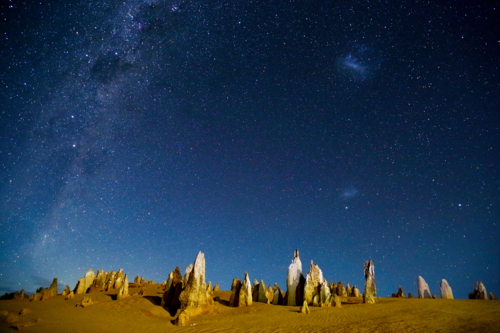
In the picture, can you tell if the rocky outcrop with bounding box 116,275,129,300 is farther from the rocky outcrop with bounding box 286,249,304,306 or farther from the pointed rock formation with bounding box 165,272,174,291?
the rocky outcrop with bounding box 286,249,304,306

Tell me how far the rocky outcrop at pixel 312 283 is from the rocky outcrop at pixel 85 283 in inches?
1173

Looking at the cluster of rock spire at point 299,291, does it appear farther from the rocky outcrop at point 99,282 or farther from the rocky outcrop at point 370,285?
the rocky outcrop at point 99,282

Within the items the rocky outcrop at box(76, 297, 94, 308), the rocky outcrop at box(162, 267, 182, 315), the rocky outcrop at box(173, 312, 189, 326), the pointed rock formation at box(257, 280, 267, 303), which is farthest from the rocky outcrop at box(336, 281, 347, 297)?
→ the rocky outcrop at box(76, 297, 94, 308)

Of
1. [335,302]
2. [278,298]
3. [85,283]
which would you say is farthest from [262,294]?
[85,283]

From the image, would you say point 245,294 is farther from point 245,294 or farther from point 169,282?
point 169,282

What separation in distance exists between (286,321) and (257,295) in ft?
34.9

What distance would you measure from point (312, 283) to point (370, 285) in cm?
615

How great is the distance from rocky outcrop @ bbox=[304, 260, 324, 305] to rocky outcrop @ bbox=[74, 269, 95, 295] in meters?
29.8

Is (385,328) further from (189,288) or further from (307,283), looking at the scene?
(189,288)

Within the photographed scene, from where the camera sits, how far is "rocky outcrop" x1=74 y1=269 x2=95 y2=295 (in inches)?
1313

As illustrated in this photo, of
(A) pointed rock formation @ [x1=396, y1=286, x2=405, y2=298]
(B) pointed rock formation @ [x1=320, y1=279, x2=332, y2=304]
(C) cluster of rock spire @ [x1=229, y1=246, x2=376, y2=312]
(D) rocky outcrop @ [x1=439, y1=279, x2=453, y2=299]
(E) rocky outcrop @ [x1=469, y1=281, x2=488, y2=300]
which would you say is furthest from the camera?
(A) pointed rock formation @ [x1=396, y1=286, x2=405, y2=298]

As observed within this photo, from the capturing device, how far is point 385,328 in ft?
48.2

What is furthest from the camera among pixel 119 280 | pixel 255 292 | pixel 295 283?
pixel 119 280

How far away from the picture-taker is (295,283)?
26016mm
